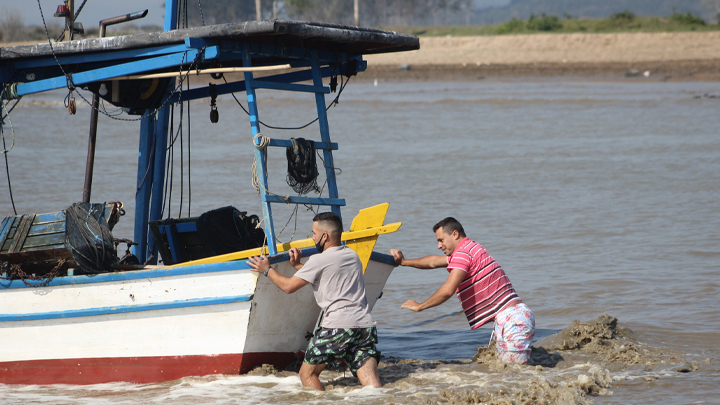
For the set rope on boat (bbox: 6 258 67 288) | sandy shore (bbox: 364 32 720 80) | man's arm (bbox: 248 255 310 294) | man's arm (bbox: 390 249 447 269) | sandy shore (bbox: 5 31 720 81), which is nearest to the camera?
man's arm (bbox: 248 255 310 294)

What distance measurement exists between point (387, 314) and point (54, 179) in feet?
29.4

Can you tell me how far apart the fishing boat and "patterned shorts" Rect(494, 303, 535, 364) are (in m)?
1.00

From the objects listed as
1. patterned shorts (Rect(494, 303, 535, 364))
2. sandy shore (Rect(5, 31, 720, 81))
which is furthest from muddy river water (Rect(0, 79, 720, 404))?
sandy shore (Rect(5, 31, 720, 81))

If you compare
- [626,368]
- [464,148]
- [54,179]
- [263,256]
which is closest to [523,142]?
[464,148]

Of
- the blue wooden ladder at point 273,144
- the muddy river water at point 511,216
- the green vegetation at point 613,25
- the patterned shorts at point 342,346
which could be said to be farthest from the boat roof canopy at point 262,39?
the green vegetation at point 613,25

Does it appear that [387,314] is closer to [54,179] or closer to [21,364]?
[21,364]

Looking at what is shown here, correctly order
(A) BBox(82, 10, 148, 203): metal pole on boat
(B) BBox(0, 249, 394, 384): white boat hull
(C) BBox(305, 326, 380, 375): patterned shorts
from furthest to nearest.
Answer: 1. (A) BBox(82, 10, 148, 203): metal pole on boat
2. (B) BBox(0, 249, 394, 384): white boat hull
3. (C) BBox(305, 326, 380, 375): patterned shorts

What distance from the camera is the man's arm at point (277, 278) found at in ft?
16.8

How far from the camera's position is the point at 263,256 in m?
5.20

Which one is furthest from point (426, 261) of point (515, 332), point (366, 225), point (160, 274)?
point (160, 274)

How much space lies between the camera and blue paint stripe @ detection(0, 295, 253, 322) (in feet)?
17.5

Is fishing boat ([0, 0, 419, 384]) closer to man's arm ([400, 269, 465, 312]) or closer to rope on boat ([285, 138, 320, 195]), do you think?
rope on boat ([285, 138, 320, 195])

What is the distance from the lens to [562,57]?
48.8m

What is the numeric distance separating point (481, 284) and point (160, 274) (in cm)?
227
